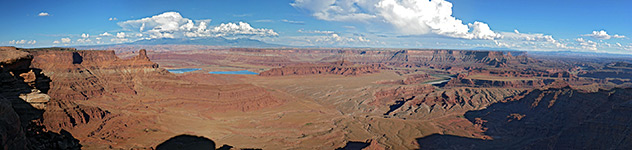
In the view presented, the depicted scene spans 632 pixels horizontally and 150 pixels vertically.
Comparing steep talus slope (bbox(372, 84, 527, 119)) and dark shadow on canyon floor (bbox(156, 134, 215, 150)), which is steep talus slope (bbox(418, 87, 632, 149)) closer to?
steep talus slope (bbox(372, 84, 527, 119))

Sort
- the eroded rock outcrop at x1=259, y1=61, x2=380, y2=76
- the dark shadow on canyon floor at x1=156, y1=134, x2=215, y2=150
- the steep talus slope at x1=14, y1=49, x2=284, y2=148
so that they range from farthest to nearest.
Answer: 1. the eroded rock outcrop at x1=259, y1=61, x2=380, y2=76
2. the dark shadow on canyon floor at x1=156, y1=134, x2=215, y2=150
3. the steep talus slope at x1=14, y1=49, x2=284, y2=148

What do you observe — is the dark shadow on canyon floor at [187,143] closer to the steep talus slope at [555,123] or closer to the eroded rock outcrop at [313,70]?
the steep talus slope at [555,123]

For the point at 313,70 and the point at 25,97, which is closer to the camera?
the point at 25,97

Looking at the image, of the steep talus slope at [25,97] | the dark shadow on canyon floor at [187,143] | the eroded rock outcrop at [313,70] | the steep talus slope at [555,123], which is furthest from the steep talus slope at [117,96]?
the eroded rock outcrop at [313,70]

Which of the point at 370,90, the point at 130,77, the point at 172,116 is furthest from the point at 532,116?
the point at 130,77

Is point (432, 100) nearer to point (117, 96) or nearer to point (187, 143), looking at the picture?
point (187, 143)

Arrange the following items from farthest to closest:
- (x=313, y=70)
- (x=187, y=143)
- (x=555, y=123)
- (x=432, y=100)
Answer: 1. (x=313, y=70)
2. (x=432, y=100)
3. (x=555, y=123)
4. (x=187, y=143)

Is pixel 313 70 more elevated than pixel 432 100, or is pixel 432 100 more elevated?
pixel 313 70

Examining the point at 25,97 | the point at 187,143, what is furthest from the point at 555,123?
the point at 25,97

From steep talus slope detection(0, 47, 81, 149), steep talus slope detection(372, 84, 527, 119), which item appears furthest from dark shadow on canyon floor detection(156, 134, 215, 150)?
steep talus slope detection(372, 84, 527, 119)
